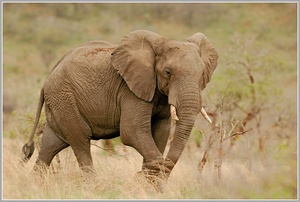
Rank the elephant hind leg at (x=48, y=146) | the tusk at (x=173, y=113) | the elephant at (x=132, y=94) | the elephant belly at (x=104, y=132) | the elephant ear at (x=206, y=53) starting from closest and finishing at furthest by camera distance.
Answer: the tusk at (x=173, y=113)
the elephant at (x=132, y=94)
the elephant ear at (x=206, y=53)
the elephant belly at (x=104, y=132)
the elephant hind leg at (x=48, y=146)

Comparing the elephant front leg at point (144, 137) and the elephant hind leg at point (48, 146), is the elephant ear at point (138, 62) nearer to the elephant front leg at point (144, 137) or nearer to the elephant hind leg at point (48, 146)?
the elephant front leg at point (144, 137)

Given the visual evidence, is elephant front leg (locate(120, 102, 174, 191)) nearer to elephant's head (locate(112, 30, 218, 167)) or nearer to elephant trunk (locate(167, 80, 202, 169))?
elephant's head (locate(112, 30, 218, 167))

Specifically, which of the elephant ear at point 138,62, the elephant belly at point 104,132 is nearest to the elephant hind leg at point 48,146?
the elephant belly at point 104,132

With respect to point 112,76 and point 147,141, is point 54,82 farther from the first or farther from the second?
point 147,141

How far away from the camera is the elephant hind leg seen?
9.99 meters

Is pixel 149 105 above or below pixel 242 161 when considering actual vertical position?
above

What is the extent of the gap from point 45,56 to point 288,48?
1096 cm

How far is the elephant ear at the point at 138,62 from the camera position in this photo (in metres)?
8.95

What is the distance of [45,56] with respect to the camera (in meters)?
33.0

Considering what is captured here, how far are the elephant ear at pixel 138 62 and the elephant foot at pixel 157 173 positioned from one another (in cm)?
74

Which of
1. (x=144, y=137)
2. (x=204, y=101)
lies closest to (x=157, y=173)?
(x=144, y=137)

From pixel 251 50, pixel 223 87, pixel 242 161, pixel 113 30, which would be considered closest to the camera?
pixel 242 161

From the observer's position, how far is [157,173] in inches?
352

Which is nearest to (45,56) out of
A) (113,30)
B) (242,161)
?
(113,30)
